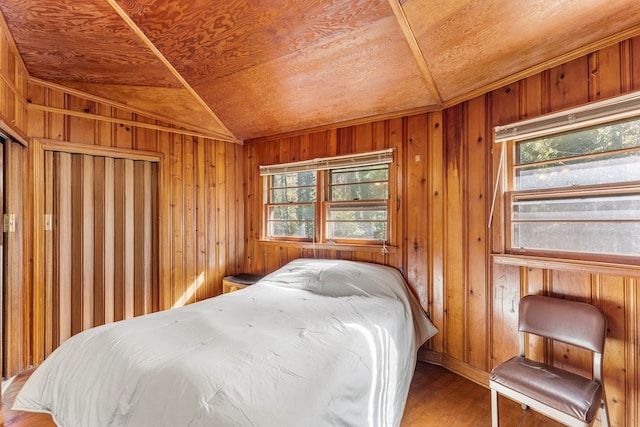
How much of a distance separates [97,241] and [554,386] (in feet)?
11.9

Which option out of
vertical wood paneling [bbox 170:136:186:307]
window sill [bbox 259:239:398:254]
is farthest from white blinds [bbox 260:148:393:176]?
vertical wood paneling [bbox 170:136:186:307]

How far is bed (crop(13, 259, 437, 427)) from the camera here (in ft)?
3.50

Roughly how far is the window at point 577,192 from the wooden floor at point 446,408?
1063 mm

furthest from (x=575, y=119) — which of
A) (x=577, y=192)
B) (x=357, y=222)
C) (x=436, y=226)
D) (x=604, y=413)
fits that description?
(x=357, y=222)

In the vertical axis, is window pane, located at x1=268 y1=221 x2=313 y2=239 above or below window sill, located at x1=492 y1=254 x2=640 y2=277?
above

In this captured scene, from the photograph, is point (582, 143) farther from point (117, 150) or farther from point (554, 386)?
point (117, 150)

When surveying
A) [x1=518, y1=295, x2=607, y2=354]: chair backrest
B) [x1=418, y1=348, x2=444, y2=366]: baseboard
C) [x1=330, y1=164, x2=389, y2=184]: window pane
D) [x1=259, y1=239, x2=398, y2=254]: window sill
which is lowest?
[x1=418, y1=348, x2=444, y2=366]: baseboard

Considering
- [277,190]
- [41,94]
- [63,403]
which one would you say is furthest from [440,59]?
[41,94]

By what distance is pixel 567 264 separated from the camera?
1828 millimetres

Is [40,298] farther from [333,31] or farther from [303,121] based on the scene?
[333,31]

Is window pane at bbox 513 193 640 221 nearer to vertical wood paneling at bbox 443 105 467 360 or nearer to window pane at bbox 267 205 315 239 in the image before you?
vertical wood paneling at bbox 443 105 467 360

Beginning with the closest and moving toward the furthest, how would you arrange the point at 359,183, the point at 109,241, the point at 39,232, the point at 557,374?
the point at 557,374 < the point at 39,232 < the point at 109,241 < the point at 359,183

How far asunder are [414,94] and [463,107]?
43 centimetres

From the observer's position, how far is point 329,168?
3.10 m
